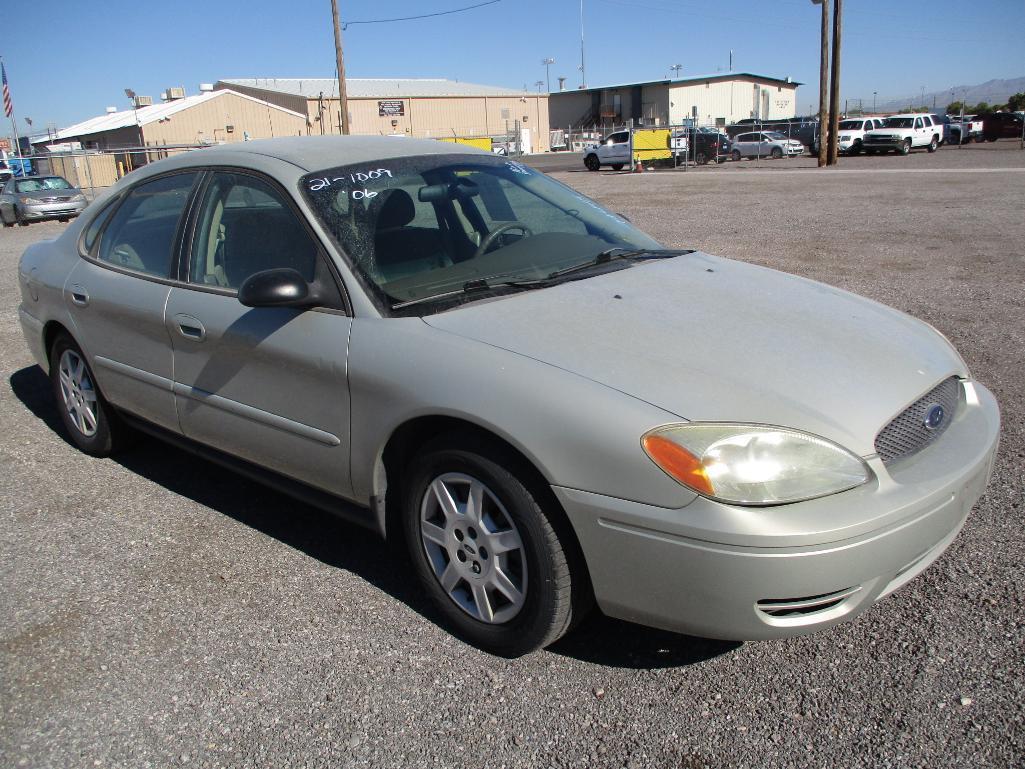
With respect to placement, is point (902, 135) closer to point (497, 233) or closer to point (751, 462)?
point (497, 233)

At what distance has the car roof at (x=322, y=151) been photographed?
11.2ft

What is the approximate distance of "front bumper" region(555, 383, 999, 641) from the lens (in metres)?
2.14

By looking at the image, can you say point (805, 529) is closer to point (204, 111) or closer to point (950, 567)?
point (950, 567)

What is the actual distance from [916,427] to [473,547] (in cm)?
140

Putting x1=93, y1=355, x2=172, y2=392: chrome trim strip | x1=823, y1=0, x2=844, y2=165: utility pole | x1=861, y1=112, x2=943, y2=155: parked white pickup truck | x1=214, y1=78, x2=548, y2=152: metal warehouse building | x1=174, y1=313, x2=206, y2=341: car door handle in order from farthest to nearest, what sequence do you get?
x1=214, y1=78, x2=548, y2=152: metal warehouse building → x1=861, y1=112, x2=943, y2=155: parked white pickup truck → x1=823, y1=0, x2=844, y2=165: utility pole → x1=93, y1=355, x2=172, y2=392: chrome trim strip → x1=174, y1=313, x2=206, y2=341: car door handle

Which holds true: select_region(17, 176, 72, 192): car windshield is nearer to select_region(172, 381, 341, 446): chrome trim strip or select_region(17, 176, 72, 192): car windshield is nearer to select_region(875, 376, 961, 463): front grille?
select_region(172, 381, 341, 446): chrome trim strip

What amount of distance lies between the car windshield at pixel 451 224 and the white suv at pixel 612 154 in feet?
108

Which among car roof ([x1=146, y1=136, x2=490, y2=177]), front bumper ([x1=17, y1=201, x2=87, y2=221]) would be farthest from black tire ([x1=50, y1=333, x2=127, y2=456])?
front bumper ([x1=17, y1=201, x2=87, y2=221])

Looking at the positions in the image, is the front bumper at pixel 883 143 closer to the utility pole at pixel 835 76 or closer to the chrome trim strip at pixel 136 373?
the utility pole at pixel 835 76

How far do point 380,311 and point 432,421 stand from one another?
0.46 metres

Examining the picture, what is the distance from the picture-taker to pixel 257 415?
323 cm

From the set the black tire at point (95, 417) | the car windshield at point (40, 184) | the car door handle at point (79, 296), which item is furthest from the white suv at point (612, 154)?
the car door handle at point (79, 296)

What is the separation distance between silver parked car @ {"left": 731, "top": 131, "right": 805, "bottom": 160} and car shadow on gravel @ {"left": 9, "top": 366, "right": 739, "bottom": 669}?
40.2m

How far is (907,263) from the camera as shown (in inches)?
367
